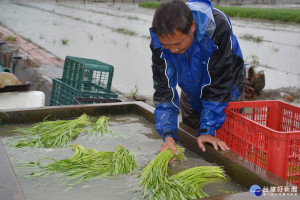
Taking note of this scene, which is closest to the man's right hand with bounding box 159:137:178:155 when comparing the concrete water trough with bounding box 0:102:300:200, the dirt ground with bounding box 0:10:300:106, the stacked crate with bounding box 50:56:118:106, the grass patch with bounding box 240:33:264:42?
the concrete water trough with bounding box 0:102:300:200

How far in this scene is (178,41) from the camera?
2350 mm

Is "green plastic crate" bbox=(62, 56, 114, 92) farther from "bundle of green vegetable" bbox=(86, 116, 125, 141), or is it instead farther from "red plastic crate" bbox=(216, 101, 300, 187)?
"red plastic crate" bbox=(216, 101, 300, 187)

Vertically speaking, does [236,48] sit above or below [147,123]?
above

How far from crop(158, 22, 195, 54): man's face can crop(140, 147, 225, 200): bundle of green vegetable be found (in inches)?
27.7

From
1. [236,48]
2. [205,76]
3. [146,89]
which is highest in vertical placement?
[236,48]

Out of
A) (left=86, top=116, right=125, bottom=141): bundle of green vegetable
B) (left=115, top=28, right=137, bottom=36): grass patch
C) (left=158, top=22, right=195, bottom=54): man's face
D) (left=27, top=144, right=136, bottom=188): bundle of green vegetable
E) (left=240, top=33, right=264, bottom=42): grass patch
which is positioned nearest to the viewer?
(left=158, top=22, right=195, bottom=54): man's face

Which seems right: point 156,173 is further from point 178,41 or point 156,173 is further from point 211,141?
point 178,41

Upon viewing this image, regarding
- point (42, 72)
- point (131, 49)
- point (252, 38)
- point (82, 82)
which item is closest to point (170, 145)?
point (82, 82)

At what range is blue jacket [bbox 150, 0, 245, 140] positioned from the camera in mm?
2549

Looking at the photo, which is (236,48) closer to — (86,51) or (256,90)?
(256,90)

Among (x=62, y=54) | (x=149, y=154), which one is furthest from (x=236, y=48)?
(x=62, y=54)

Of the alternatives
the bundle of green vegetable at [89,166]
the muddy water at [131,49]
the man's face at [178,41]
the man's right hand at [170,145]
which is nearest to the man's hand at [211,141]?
the man's right hand at [170,145]

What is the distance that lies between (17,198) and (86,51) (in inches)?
390

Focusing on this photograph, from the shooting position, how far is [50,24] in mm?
18094
